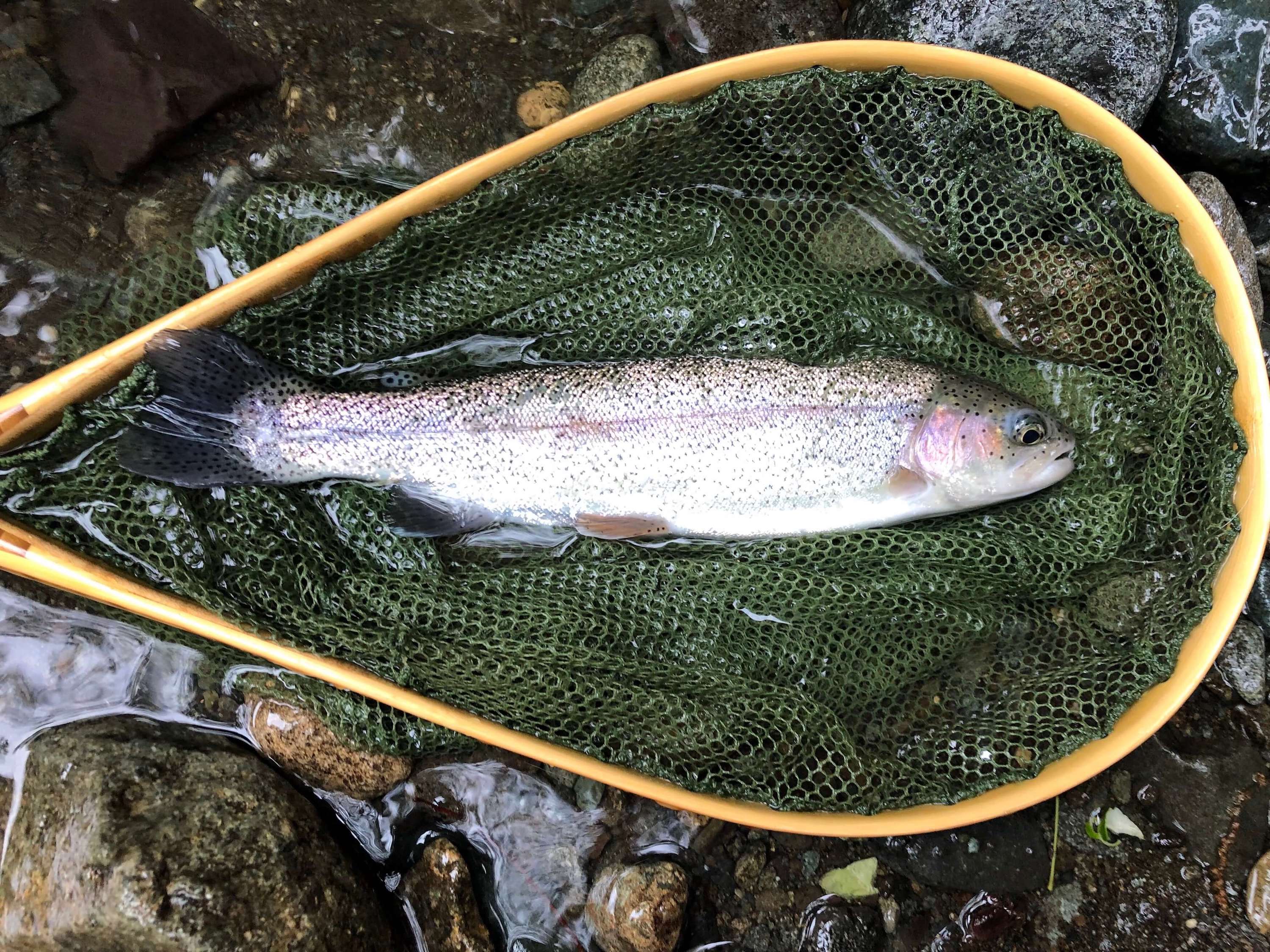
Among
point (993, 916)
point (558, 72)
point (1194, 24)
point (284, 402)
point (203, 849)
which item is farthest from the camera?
point (558, 72)

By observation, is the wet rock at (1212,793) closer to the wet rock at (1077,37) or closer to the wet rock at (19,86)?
the wet rock at (1077,37)

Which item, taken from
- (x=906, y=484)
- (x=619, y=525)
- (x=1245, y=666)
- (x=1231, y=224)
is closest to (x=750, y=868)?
(x=619, y=525)

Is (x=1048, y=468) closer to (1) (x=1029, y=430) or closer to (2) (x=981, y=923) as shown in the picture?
(1) (x=1029, y=430)

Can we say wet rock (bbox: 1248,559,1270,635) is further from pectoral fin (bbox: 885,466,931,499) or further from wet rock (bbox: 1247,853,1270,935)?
pectoral fin (bbox: 885,466,931,499)

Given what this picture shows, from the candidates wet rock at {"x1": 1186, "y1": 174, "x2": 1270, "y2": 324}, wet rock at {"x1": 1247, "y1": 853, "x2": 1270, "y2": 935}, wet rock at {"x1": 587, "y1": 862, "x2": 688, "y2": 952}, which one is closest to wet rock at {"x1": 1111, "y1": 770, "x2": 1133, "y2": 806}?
wet rock at {"x1": 1247, "y1": 853, "x2": 1270, "y2": 935}

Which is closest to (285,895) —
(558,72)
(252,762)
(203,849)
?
(203,849)

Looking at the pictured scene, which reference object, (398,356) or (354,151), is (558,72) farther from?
(398,356)
